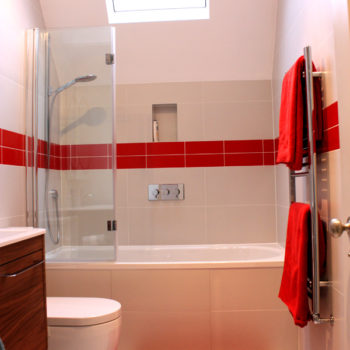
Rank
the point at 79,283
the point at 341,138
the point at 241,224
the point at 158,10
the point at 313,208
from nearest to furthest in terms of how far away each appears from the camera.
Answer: the point at 341,138
the point at 313,208
the point at 79,283
the point at 158,10
the point at 241,224

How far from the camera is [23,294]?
1.51 metres

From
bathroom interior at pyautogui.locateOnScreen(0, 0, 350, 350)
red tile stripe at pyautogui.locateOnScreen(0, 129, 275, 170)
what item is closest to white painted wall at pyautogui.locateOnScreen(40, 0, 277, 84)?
bathroom interior at pyautogui.locateOnScreen(0, 0, 350, 350)

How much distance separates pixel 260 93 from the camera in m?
3.20

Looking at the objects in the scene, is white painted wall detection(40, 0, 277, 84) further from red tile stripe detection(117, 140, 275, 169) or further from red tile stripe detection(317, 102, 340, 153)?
red tile stripe detection(317, 102, 340, 153)

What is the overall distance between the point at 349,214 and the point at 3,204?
1806 millimetres

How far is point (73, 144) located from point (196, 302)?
1295 millimetres

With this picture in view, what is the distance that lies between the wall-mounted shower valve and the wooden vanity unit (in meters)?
1.54

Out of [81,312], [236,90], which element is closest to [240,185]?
[236,90]

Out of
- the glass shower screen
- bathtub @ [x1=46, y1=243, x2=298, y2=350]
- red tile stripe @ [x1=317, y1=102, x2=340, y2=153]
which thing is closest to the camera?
red tile stripe @ [x1=317, y1=102, x2=340, y2=153]

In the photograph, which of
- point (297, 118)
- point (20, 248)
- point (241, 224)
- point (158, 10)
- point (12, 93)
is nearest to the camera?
point (20, 248)

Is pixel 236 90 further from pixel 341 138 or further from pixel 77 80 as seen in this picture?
pixel 341 138

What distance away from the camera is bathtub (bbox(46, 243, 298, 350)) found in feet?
7.83

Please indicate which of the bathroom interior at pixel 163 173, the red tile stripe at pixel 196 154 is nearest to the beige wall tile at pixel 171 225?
the bathroom interior at pixel 163 173

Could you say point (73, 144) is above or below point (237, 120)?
below
